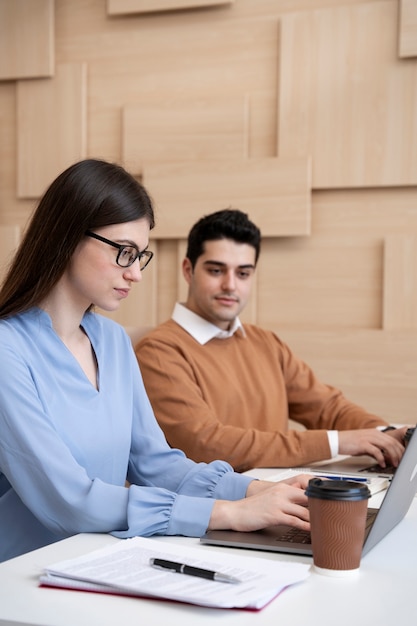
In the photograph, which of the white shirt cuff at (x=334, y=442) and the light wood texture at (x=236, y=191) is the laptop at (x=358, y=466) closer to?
the white shirt cuff at (x=334, y=442)

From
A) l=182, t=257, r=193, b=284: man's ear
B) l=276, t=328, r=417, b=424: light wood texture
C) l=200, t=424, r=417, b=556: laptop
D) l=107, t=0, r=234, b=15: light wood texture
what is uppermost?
l=107, t=0, r=234, b=15: light wood texture

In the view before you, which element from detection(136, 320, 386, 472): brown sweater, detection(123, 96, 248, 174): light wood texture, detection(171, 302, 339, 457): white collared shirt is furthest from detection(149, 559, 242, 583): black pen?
detection(123, 96, 248, 174): light wood texture

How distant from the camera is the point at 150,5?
340cm

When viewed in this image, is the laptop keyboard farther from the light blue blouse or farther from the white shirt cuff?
the light blue blouse

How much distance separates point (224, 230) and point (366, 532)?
60.5 inches

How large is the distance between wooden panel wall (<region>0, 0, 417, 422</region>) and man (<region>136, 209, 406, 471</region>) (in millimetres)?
630

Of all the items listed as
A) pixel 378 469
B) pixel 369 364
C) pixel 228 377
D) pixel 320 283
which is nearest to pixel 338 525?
pixel 378 469

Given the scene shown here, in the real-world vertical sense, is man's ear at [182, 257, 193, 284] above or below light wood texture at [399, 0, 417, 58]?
below

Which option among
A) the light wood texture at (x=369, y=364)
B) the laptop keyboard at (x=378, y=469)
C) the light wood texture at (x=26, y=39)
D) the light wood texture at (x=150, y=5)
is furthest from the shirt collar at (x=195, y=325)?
the light wood texture at (x=26, y=39)

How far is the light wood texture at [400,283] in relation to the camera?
3.09 meters

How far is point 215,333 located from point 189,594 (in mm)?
1612

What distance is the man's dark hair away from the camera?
8.29 feet

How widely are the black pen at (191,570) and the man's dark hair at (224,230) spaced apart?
5.40 feet

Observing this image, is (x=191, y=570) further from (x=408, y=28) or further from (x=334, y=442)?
(x=408, y=28)
